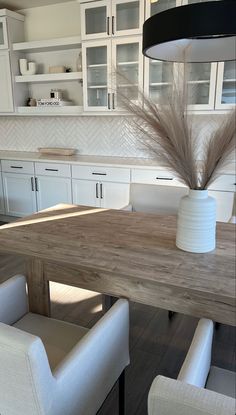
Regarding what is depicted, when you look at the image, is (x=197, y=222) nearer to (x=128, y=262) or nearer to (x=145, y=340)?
(x=128, y=262)

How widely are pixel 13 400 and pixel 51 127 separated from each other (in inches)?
154

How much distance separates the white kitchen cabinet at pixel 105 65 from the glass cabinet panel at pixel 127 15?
121mm

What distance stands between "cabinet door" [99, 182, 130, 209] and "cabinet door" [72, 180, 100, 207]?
7 centimetres

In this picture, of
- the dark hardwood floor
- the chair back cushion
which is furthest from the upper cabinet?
the chair back cushion

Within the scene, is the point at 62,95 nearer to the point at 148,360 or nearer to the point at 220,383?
the point at 148,360

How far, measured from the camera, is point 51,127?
4.48 m

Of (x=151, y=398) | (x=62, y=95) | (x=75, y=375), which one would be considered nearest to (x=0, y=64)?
(x=62, y=95)

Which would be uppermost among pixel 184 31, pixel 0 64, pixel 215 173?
pixel 0 64

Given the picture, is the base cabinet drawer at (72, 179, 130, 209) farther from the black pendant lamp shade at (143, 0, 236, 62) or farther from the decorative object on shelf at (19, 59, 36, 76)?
the black pendant lamp shade at (143, 0, 236, 62)

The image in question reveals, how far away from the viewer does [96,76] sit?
149 inches

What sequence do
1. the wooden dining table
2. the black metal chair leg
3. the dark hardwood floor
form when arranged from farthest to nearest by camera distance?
the dark hardwood floor
the black metal chair leg
the wooden dining table

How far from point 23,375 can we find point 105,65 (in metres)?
3.43

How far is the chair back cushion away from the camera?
0.83 metres

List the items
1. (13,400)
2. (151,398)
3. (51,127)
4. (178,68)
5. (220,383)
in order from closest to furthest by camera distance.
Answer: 1. (151,398)
2. (13,400)
3. (220,383)
4. (178,68)
5. (51,127)
